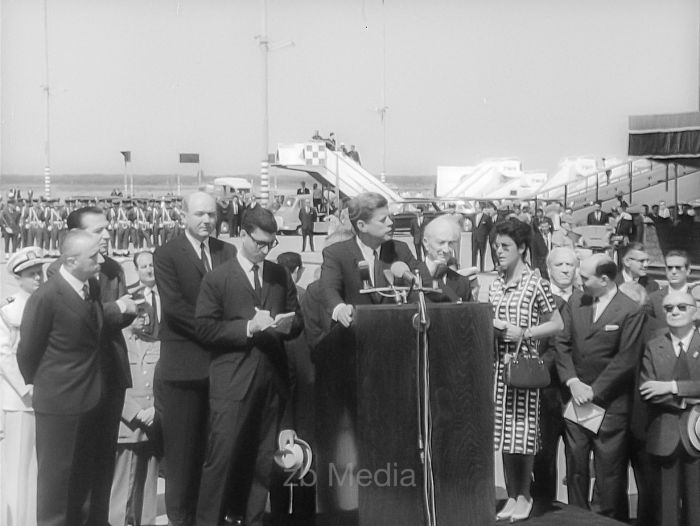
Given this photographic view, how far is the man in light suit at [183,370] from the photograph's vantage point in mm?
4324

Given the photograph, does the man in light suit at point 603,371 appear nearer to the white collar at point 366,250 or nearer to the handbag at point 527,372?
the handbag at point 527,372

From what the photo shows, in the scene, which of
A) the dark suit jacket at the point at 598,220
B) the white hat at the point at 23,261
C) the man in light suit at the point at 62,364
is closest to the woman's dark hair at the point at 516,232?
the man in light suit at the point at 62,364

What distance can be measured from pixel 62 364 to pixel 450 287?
169cm

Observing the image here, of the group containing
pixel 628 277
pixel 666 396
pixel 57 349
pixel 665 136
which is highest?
pixel 665 136

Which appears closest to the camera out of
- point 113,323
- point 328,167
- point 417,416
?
point 417,416

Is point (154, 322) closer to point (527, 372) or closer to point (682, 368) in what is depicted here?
point (527, 372)

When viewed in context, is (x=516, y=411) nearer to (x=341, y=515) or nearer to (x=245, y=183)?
(x=341, y=515)

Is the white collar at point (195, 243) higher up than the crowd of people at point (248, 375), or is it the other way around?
the white collar at point (195, 243)

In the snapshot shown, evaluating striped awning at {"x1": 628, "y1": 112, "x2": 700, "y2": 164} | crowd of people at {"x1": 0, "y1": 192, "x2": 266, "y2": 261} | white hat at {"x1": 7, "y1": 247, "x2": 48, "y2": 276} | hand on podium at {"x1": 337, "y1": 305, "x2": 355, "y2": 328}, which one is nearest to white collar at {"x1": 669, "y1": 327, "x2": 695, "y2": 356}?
hand on podium at {"x1": 337, "y1": 305, "x2": 355, "y2": 328}

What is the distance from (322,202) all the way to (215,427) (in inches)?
1062

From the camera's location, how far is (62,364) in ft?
13.2

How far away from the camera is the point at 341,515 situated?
442 cm

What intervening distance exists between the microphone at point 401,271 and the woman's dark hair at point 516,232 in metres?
0.59

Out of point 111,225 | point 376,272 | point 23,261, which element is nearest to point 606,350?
point 376,272
